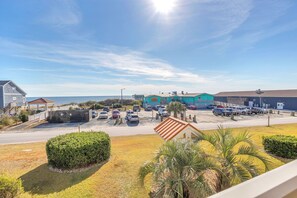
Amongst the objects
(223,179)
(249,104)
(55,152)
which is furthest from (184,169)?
(249,104)

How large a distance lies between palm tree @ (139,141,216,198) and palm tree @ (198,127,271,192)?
614 mm

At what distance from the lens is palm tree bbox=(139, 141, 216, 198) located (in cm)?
446

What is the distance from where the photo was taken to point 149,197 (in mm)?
6098

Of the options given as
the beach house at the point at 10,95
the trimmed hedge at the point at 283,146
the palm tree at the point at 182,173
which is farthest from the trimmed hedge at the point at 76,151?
the beach house at the point at 10,95

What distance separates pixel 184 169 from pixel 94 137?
19.4ft

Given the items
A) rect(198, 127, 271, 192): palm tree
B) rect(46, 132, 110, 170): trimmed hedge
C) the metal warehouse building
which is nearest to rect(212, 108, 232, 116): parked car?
the metal warehouse building

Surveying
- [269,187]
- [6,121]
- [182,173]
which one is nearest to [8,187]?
[182,173]

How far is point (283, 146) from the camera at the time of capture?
9.37 m

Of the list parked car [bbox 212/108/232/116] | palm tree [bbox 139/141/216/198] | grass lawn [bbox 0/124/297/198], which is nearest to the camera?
palm tree [bbox 139/141/216/198]

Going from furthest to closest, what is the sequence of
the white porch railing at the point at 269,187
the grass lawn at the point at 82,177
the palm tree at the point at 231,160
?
1. the grass lawn at the point at 82,177
2. the palm tree at the point at 231,160
3. the white porch railing at the point at 269,187

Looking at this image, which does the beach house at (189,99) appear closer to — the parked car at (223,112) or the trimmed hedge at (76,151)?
the parked car at (223,112)

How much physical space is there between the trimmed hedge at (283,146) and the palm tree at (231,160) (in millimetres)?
5141

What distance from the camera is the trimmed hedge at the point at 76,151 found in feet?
26.5

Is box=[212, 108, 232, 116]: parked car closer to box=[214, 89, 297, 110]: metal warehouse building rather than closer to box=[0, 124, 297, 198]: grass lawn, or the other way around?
box=[214, 89, 297, 110]: metal warehouse building
